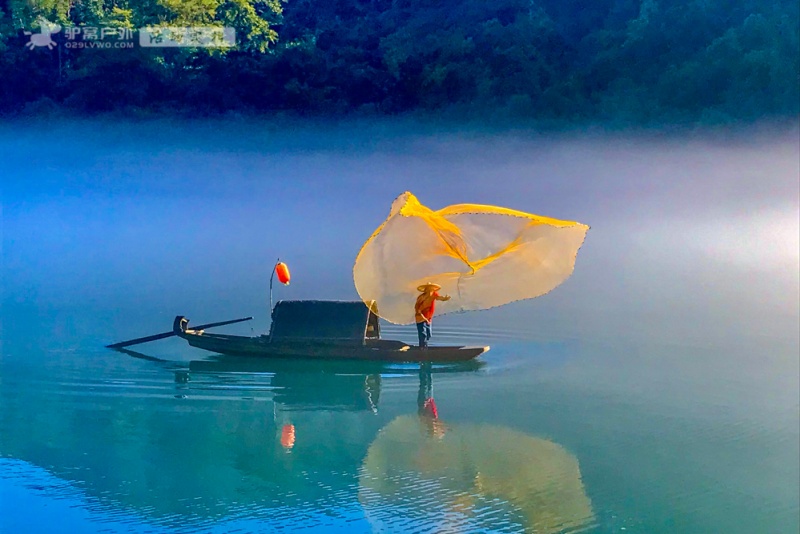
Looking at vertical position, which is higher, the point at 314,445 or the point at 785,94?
the point at 785,94

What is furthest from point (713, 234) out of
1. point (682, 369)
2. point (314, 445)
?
point (314, 445)

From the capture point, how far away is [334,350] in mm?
10516

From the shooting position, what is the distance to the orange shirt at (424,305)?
33.2 feet

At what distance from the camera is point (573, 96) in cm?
2914

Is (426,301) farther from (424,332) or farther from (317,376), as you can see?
(317,376)

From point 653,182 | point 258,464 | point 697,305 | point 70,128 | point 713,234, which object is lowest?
point 258,464

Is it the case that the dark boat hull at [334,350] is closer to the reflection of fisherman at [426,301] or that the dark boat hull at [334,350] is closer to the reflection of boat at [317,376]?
the reflection of boat at [317,376]

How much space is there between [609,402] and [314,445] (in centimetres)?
287

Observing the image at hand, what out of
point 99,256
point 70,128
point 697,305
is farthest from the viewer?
point 70,128

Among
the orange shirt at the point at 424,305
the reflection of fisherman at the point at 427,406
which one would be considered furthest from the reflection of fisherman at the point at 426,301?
the reflection of fisherman at the point at 427,406

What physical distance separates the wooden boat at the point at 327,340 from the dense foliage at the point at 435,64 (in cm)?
1814

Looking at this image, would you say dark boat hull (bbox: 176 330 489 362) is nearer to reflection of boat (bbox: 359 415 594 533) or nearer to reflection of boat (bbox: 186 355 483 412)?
reflection of boat (bbox: 186 355 483 412)

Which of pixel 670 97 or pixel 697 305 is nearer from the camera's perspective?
pixel 697 305

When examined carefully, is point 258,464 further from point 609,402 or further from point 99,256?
point 99,256
